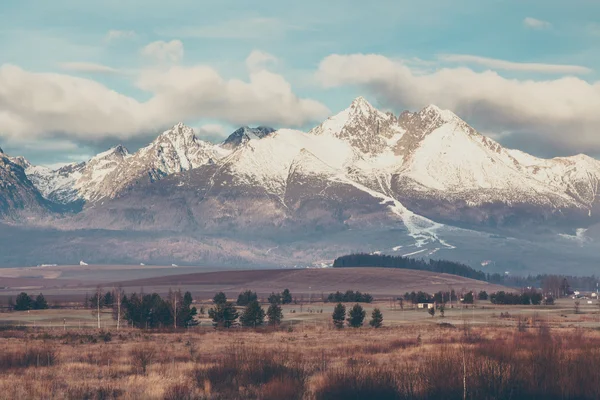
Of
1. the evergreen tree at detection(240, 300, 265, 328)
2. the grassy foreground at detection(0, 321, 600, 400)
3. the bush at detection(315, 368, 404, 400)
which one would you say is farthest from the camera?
the evergreen tree at detection(240, 300, 265, 328)

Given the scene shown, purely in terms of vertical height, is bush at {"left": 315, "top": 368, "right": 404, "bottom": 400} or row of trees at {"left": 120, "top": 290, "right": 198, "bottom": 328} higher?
row of trees at {"left": 120, "top": 290, "right": 198, "bottom": 328}

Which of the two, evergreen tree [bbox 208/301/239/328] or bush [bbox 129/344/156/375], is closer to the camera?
bush [bbox 129/344/156/375]

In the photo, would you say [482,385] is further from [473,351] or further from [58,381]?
[58,381]

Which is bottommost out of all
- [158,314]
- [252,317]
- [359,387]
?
[359,387]

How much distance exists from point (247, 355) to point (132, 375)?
29.3 feet

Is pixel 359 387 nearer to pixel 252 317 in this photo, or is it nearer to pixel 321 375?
pixel 321 375

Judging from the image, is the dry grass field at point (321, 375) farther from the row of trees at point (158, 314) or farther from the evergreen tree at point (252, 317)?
the evergreen tree at point (252, 317)

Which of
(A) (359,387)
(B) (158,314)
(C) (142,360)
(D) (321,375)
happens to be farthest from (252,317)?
(A) (359,387)

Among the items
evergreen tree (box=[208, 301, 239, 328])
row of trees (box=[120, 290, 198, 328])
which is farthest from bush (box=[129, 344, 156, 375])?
evergreen tree (box=[208, 301, 239, 328])

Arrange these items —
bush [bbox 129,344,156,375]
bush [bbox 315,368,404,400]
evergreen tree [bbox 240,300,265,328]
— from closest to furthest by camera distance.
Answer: bush [bbox 315,368,404,400] → bush [bbox 129,344,156,375] → evergreen tree [bbox 240,300,265,328]

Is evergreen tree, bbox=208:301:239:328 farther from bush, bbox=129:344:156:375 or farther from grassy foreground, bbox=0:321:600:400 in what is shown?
grassy foreground, bbox=0:321:600:400

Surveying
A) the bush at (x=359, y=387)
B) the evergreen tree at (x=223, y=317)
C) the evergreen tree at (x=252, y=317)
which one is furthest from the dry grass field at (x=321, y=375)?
the evergreen tree at (x=252, y=317)

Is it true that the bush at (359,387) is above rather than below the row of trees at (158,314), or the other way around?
below

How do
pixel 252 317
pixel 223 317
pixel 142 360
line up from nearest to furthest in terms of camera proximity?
1. pixel 142 360
2. pixel 223 317
3. pixel 252 317
